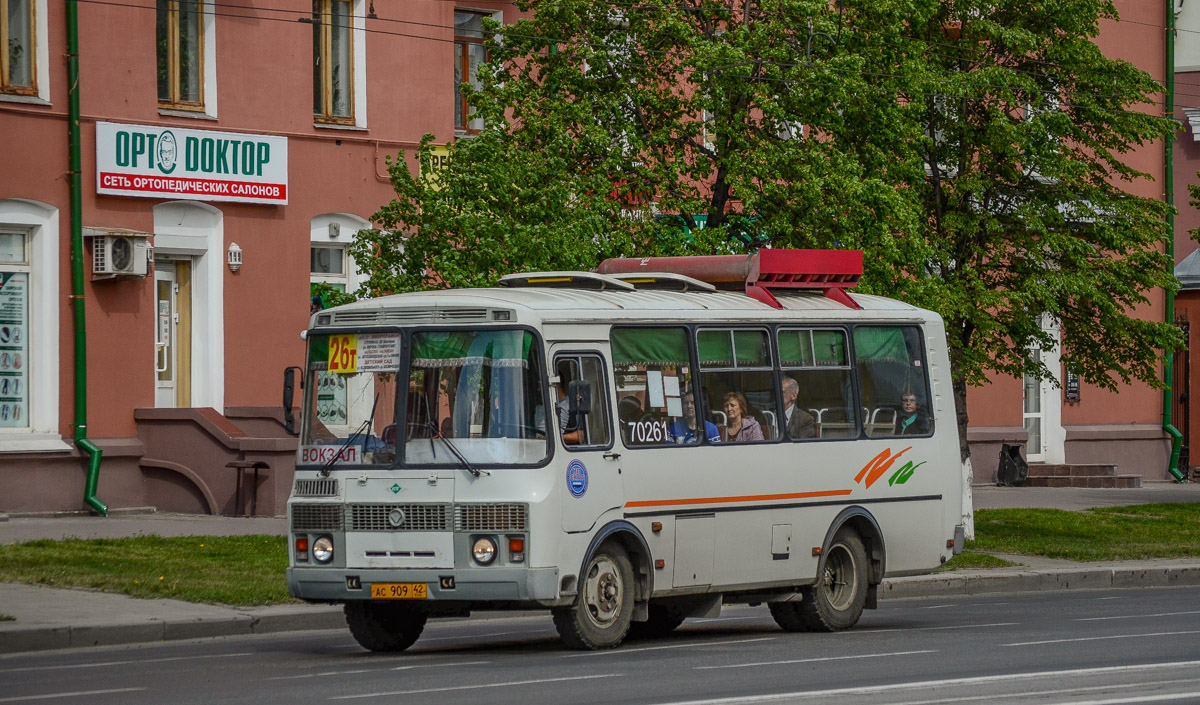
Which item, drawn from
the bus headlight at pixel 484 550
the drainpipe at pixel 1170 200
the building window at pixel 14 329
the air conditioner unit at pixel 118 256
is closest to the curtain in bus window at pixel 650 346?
the bus headlight at pixel 484 550

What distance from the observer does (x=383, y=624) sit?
13.9 m

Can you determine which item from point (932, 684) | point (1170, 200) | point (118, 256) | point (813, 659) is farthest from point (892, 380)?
point (1170, 200)

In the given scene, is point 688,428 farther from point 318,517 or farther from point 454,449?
point 318,517

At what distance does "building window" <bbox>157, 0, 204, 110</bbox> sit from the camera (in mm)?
25031

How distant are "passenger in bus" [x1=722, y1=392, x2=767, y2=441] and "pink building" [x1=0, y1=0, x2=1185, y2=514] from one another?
30.3ft

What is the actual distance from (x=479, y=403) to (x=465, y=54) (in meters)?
16.6

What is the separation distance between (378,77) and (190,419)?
559cm

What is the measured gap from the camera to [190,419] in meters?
24.7

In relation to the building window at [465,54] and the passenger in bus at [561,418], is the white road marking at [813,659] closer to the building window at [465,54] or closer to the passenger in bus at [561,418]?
the passenger in bus at [561,418]

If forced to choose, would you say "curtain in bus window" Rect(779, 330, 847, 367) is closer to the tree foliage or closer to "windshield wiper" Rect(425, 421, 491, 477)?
"windshield wiper" Rect(425, 421, 491, 477)

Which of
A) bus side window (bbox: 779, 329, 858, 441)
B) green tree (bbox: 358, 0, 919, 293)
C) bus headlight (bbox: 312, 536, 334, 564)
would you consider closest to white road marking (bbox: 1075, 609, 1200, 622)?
bus side window (bbox: 779, 329, 858, 441)

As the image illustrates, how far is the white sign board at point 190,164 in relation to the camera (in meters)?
24.4

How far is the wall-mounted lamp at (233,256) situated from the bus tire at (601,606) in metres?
13.2

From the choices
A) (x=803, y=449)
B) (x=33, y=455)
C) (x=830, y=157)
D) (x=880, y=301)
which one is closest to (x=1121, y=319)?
(x=830, y=157)
